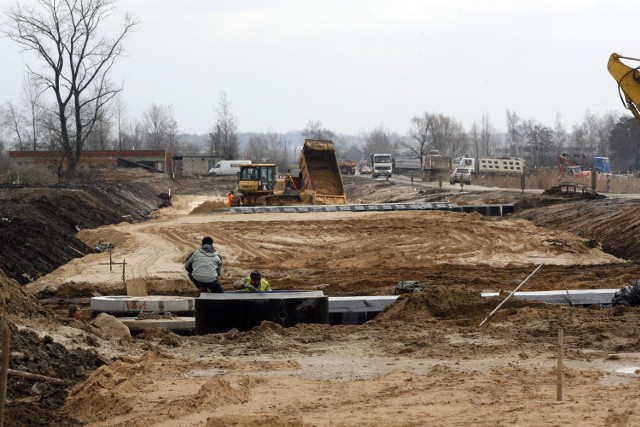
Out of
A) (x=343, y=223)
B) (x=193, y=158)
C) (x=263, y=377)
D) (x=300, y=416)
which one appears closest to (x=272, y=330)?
(x=263, y=377)

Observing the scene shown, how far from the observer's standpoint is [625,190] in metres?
51.2

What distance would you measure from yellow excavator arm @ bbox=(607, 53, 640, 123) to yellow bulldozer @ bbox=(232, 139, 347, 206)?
63.7 feet

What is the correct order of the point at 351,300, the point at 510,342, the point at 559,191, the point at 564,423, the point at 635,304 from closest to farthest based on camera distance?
1. the point at 564,423
2. the point at 510,342
3. the point at 635,304
4. the point at 351,300
5. the point at 559,191

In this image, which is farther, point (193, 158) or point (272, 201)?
point (193, 158)

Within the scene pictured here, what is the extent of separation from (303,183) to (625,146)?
67.0 meters

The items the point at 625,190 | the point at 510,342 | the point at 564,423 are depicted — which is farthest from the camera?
the point at 625,190

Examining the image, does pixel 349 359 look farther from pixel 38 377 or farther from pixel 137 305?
pixel 137 305

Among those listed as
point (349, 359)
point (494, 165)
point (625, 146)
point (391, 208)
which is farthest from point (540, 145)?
point (349, 359)

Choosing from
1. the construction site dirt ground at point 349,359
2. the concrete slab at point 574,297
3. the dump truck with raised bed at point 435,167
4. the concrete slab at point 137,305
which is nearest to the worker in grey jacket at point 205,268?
the concrete slab at point 137,305

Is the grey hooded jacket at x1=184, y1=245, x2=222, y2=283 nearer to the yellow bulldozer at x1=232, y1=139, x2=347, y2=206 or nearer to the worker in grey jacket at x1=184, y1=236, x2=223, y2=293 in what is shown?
the worker in grey jacket at x1=184, y1=236, x2=223, y2=293

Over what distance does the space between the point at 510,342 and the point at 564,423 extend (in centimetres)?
433

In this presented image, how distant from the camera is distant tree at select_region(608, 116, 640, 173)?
97625mm

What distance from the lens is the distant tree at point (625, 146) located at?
9762 cm

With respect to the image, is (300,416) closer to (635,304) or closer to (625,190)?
(635,304)
